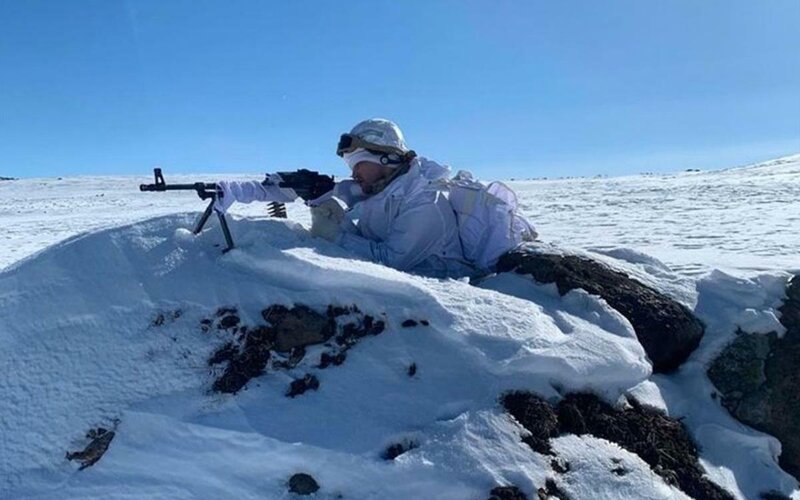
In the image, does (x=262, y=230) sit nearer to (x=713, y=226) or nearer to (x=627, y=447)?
(x=627, y=447)

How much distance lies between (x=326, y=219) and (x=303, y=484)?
2.04m

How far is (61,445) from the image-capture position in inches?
103

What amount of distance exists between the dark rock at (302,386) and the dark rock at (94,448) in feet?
2.39

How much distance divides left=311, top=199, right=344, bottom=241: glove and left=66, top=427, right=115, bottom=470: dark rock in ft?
5.96

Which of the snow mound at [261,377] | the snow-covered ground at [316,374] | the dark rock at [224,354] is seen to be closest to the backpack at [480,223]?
the snow-covered ground at [316,374]

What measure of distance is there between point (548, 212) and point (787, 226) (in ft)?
21.2

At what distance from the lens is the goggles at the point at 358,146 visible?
169 inches

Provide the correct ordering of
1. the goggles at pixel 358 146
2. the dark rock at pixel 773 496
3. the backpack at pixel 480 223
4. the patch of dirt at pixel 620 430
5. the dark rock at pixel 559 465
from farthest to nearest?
the backpack at pixel 480 223
the goggles at pixel 358 146
the dark rock at pixel 773 496
the patch of dirt at pixel 620 430
the dark rock at pixel 559 465

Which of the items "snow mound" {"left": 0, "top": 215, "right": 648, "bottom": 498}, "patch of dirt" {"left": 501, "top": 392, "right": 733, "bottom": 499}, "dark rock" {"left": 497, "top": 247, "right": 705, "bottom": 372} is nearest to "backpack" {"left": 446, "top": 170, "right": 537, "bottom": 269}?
"dark rock" {"left": 497, "top": 247, "right": 705, "bottom": 372}

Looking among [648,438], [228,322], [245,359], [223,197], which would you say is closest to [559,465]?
[648,438]

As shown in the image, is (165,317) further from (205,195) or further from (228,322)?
(205,195)

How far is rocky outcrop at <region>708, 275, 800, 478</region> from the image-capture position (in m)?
3.45

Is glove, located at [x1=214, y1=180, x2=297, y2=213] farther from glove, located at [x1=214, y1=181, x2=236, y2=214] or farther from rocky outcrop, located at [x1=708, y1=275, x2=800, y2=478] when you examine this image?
rocky outcrop, located at [x1=708, y1=275, x2=800, y2=478]

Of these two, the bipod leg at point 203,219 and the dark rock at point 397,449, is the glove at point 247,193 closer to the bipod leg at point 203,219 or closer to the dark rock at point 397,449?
the bipod leg at point 203,219
